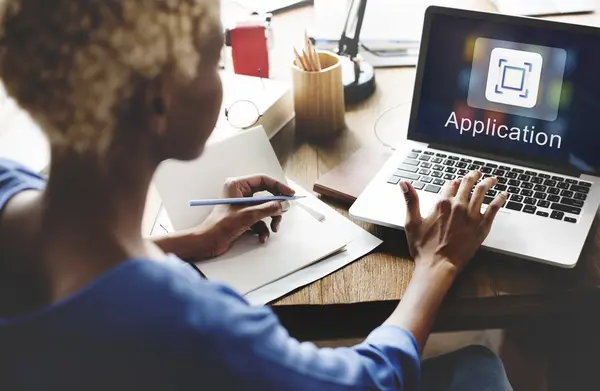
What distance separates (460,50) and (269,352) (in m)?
0.67

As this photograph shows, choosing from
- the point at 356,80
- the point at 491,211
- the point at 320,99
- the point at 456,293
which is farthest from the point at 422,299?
the point at 356,80

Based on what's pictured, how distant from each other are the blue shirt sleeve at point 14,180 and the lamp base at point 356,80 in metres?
0.73

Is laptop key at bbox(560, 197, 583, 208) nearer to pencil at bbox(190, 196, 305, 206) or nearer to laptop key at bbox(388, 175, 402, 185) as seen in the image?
laptop key at bbox(388, 175, 402, 185)

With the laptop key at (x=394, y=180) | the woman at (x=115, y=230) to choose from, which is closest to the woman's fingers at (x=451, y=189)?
the laptop key at (x=394, y=180)

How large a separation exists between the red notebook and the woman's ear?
513 mm

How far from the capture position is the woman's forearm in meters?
0.89

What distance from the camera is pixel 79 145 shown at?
24.5 inches

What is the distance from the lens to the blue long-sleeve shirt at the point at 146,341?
0.61 metres

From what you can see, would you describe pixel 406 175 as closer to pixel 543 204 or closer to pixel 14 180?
pixel 543 204

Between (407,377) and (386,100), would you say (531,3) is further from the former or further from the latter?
(407,377)

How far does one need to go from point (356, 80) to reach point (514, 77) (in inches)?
15.4

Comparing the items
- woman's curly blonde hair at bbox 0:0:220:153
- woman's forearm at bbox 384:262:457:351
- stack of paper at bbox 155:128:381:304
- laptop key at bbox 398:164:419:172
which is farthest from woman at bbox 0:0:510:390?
laptop key at bbox 398:164:419:172

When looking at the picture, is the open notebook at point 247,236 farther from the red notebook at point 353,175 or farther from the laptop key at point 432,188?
the laptop key at point 432,188

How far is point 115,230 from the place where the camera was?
0.67 m
